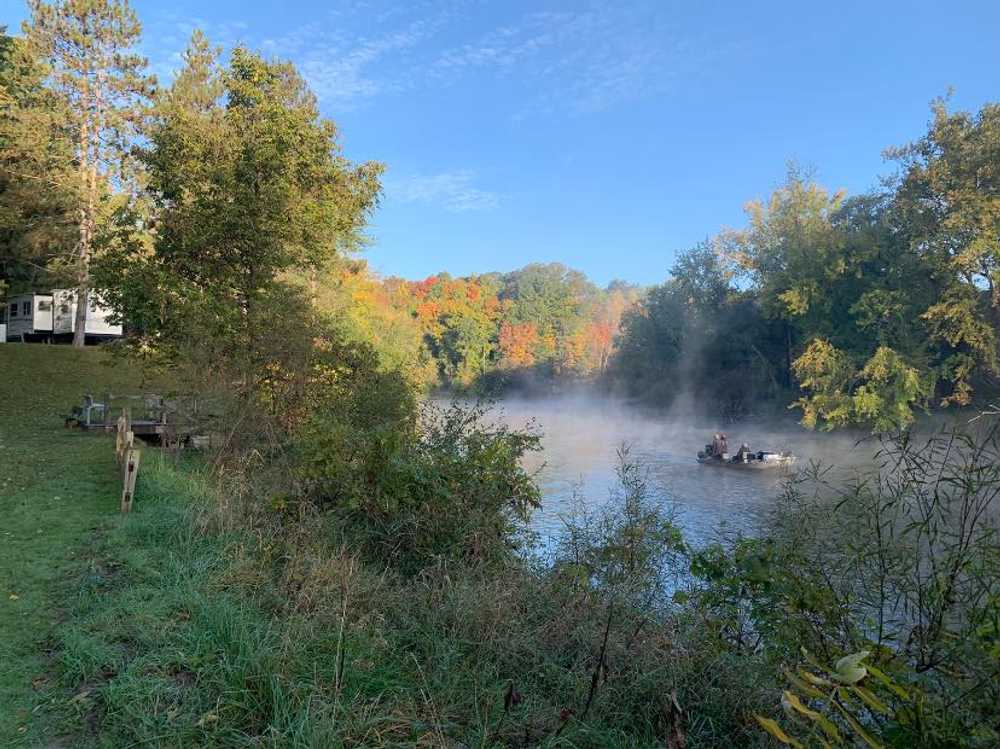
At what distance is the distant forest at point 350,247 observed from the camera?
46.5 feet

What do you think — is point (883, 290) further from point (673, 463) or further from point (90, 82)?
point (90, 82)

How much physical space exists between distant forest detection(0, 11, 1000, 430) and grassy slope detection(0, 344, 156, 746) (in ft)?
10.6

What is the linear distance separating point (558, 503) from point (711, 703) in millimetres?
9645

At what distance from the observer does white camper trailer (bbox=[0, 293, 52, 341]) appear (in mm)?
35281

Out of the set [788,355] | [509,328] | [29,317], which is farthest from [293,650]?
[509,328]

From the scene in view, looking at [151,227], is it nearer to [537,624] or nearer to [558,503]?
[558,503]

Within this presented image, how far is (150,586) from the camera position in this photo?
4.83 m

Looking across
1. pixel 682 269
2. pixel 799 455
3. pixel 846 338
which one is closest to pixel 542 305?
pixel 682 269

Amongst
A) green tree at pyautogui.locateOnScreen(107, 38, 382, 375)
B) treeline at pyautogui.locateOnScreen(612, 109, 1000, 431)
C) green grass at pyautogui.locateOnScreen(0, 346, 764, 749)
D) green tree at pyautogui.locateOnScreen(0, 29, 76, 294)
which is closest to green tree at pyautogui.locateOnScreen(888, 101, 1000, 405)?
treeline at pyautogui.locateOnScreen(612, 109, 1000, 431)

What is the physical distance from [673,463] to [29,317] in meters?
35.0

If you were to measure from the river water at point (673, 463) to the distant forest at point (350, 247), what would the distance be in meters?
2.50

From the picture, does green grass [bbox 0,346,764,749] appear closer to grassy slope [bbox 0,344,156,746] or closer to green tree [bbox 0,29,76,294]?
grassy slope [bbox 0,344,156,746]

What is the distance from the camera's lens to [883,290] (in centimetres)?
Answer: 3002

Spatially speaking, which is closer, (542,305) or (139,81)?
(139,81)
